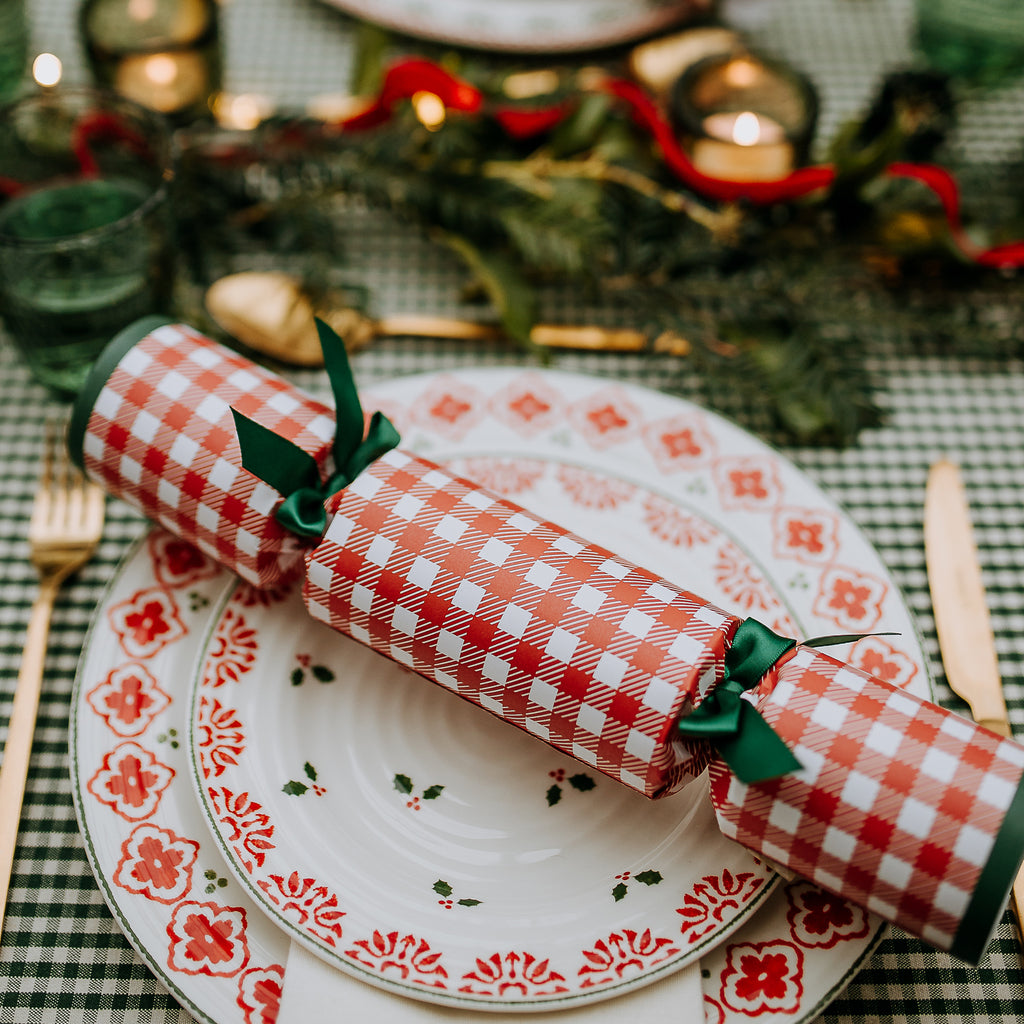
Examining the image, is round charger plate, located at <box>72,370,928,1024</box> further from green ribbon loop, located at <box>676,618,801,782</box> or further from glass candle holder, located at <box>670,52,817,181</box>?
glass candle holder, located at <box>670,52,817,181</box>

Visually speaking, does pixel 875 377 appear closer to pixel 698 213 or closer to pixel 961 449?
pixel 961 449

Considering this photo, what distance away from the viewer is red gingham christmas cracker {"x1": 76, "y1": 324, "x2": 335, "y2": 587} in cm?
50

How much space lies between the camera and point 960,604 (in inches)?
22.9

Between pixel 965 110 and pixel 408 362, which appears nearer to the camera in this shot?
pixel 408 362

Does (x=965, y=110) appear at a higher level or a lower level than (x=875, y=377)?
higher

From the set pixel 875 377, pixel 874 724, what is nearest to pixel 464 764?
pixel 874 724

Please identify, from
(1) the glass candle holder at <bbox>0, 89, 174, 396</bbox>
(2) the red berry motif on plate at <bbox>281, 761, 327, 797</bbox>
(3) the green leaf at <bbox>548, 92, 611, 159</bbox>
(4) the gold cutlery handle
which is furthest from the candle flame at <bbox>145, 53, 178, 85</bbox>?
(2) the red berry motif on plate at <bbox>281, 761, 327, 797</bbox>

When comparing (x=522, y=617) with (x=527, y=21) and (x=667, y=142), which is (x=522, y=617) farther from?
(x=527, y=21)

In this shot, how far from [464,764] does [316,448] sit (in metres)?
0.19

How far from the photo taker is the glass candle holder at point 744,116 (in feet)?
2.37

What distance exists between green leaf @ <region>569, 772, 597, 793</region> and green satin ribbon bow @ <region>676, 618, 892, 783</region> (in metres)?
0.08

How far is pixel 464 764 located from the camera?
1.64 feet

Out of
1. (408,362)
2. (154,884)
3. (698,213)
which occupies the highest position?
(698,213)

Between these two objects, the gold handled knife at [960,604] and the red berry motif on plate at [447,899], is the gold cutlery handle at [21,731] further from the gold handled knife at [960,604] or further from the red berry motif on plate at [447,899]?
the gold handled knife at [960,604]
